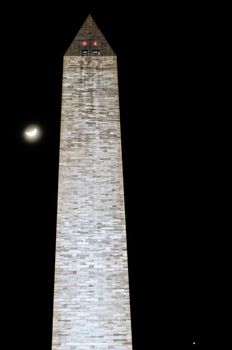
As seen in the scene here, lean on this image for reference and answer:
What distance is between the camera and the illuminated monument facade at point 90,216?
7836 mm

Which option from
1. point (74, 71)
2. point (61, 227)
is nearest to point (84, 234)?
point (61, 227)

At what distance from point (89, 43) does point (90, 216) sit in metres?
4.78

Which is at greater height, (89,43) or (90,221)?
(89,43)

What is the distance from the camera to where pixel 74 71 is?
10609 mm

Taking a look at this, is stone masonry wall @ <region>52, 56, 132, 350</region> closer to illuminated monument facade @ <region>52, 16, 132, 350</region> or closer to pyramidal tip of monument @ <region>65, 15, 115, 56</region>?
illuminated monument facade @ <region>52, 16, 132, 350</region>

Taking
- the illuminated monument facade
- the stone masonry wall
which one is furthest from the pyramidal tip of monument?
the stone masonry wall

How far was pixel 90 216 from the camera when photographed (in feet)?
28.8

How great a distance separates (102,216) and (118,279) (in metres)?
1.28

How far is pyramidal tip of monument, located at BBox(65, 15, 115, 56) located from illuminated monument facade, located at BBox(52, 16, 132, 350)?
0.05m

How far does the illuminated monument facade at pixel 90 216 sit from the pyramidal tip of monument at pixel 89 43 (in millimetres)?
46

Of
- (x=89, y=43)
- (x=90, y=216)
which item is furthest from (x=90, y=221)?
(x=89, y=43)

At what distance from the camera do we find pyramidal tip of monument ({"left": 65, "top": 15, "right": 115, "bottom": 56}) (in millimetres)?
10953

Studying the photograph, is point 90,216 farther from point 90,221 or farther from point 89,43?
point 89,43

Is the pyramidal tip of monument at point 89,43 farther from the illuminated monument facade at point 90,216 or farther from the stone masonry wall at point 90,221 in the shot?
the stone masonry wall at point 90,221
